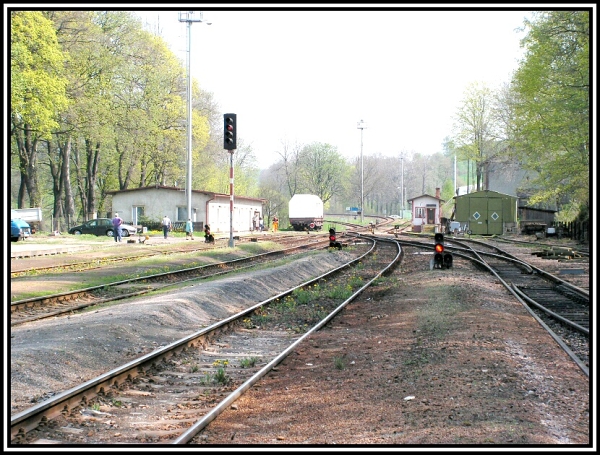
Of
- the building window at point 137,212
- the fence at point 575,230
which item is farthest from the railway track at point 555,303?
the building window at point 137,212

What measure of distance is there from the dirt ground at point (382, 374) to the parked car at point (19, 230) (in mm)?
21799

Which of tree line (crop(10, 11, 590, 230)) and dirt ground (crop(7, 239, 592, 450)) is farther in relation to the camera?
tree line (crop(10, 11, 590, 230))

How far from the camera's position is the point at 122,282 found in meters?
19.0

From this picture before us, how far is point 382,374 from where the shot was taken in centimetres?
820

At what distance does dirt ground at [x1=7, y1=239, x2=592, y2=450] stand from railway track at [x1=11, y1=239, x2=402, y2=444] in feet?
1.19

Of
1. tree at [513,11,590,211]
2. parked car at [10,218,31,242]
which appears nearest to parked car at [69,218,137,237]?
parked car at [10,218,31,242]

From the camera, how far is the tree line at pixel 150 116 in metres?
30.6

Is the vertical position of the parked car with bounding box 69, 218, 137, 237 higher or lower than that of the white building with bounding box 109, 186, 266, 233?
lower

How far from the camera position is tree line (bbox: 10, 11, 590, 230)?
30609 millimetres

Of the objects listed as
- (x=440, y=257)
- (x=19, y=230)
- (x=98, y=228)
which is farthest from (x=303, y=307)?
(x=98, y=228)

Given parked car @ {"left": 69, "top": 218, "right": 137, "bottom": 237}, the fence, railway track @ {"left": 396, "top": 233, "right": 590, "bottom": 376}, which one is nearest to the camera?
railway track @ {"left": 396, "top": 233, "right": 590, "bottom": 376}

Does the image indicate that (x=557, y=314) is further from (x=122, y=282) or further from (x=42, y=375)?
(x=122, y=282)

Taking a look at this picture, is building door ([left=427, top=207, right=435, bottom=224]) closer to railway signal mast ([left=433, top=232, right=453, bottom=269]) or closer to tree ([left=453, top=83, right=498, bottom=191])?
tree ([left=453, top=83, right=498, bottom=191])

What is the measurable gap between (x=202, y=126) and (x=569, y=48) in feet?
127
